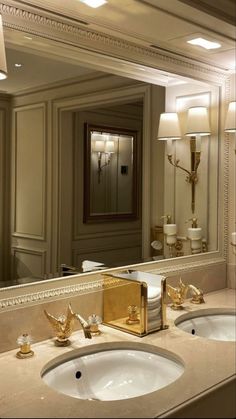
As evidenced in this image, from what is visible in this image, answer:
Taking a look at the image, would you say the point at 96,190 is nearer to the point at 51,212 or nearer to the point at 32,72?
the point at 51,212

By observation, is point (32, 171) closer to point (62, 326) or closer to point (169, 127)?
point (62, 326)

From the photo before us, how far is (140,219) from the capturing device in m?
2.01

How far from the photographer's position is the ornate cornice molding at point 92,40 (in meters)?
1.49

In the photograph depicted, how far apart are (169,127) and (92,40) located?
62 centimetres

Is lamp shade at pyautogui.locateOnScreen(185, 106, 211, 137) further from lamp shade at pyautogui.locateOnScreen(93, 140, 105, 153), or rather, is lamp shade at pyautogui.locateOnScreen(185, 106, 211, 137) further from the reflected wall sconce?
lamp shade at pyautogui.locateOnScreen(93, 140, 105, 153)

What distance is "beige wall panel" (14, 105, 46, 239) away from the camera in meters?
1.55

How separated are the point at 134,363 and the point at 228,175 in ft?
4.09

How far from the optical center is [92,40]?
174 centimetres

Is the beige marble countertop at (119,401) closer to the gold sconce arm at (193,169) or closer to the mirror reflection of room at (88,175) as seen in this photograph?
the mirror reflection of room at (88,175)

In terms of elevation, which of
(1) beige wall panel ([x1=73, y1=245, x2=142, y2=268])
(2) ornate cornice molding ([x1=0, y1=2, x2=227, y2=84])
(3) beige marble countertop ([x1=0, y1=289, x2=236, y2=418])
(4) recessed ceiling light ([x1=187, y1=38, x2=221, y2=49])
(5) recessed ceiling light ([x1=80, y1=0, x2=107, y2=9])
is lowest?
(3) beige marble countertop ([x1=0, y1=289, x2=236, y2=418])

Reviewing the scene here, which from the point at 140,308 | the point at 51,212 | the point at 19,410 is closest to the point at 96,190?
the point at 51,212

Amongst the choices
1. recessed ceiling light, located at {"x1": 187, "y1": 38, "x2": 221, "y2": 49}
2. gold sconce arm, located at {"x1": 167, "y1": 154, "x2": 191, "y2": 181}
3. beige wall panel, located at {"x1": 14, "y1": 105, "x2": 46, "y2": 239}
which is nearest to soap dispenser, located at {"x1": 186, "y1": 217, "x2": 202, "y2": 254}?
gold sconce arm, located at {"x1": 167, "y1": 154, "x2": 191, "y2": 181}

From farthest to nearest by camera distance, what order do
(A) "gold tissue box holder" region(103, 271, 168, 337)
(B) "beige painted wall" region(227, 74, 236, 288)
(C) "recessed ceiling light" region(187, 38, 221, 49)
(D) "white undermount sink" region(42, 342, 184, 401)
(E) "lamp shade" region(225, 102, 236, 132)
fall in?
(B) "beige painted wall" region(227, 74, 236, 288) → (E) "lamp shade" region(225, 102, 236, 132) → (C) "recessed ceiling light" region(187, 38, 221, 49) → (A) "gold tissue box holder" region(103, 271, 168, 337) → (D) "white undermount sink" region(42, 342, 184, 401)

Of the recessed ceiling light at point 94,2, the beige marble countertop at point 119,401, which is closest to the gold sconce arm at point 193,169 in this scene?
the beige marble countertop at point 119,401
